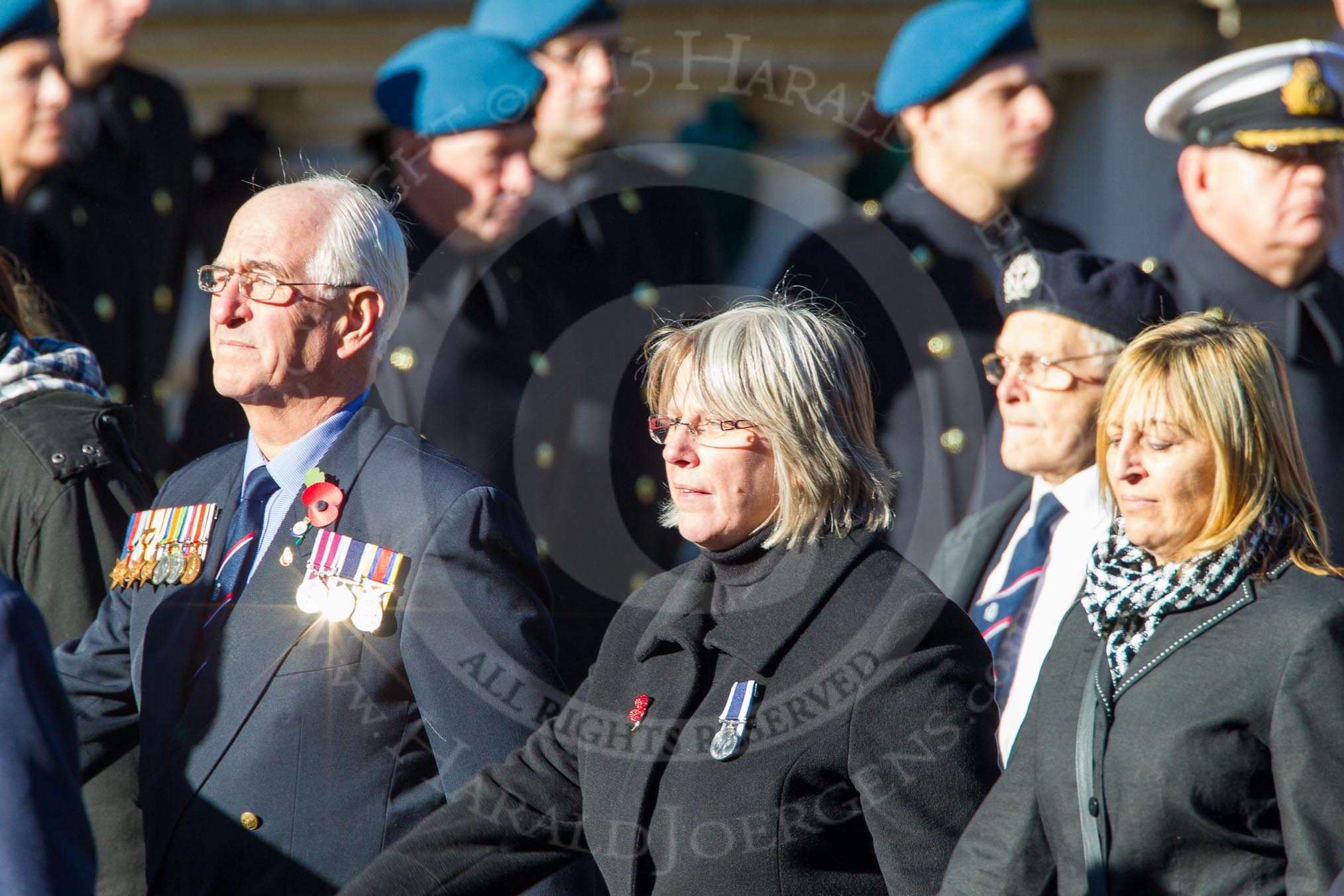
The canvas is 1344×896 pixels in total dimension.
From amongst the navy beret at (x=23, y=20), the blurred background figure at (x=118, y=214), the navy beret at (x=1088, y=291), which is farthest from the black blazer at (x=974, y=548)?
the navy beret at (x=23, y=20)

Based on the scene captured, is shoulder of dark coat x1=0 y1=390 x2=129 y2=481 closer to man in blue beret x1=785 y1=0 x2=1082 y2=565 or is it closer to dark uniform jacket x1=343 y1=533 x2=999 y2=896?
dark uniform jacket x1=343 y1=533 x2=999 y2=896

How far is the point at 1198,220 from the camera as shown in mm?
3932

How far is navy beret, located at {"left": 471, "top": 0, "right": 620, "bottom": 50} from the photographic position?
13.9ft

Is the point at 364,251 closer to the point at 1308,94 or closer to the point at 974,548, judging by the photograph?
the point at 974,548

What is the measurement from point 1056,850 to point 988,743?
19cm

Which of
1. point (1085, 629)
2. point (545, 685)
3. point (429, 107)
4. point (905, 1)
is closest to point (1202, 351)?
point (1085, 629)

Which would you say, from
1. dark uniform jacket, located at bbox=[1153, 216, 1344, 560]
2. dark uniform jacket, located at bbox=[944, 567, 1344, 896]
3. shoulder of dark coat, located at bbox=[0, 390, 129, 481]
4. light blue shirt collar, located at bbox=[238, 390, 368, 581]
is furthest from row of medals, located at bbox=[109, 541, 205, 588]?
dark uniform jacket, located at bbox=[1153, 216, 1344, 560]

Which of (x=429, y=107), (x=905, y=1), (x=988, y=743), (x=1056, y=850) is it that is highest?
(x=905, y=1)

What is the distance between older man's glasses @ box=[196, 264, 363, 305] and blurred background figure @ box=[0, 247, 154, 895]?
0.57 meters

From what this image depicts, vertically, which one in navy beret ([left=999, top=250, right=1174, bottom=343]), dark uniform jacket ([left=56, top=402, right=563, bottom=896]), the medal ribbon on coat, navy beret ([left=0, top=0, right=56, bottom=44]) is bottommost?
dark uniform jacket ([left=56, top=402, right=563, bottom=896])

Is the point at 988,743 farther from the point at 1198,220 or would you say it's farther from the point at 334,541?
the point at 1198,220

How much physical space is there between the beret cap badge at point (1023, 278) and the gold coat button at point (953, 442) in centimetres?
43

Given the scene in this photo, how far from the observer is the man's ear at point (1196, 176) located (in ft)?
12.9

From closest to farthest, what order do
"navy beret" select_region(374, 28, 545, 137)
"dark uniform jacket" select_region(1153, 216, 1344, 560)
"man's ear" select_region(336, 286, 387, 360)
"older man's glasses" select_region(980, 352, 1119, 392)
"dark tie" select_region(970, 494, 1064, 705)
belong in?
"man's ear" select_region(336, 286, 387, 360), "dark tie" select_region(970, 494, 1064, 705), "older man's glasses" select_region(980, 352, 1119, 392), "dark uniform jacket" select_region(1153, 216, 1344, 560), "navy beret" select_region(374, 28, 545, 137)
